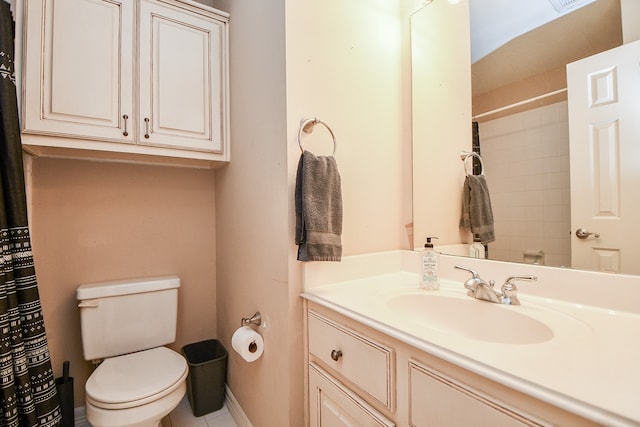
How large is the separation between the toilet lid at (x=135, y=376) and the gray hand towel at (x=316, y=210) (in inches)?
33.8

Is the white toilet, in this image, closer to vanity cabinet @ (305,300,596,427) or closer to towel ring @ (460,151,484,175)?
vanity cabinet @ (305,300,596,427)

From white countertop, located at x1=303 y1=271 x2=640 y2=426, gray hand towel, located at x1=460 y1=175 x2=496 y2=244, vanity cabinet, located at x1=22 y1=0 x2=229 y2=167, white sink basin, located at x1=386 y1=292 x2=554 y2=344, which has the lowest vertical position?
white sink basin, located at x1=386 y1=292 x2=554 y2=344

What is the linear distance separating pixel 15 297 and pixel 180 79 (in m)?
1.18

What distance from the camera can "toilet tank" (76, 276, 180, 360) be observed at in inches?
55.7

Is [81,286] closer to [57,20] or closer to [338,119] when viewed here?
[57,20]

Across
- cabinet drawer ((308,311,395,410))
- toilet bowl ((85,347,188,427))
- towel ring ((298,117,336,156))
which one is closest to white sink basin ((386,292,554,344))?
cabinet drawer ((308,311,395,410))

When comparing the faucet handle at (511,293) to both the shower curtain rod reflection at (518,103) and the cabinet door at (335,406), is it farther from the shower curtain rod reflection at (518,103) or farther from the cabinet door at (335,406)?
the shower curtain rod reflection at (518,103)

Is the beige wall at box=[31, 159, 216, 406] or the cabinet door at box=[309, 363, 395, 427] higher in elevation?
the beige wall at box=[31, 159, 216, 406]

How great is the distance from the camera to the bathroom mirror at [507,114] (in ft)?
2.94

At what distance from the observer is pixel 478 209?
1156 millimetres

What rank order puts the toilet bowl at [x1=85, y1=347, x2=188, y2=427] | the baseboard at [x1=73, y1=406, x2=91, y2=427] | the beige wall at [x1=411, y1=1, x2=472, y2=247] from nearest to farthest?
the toilet bowl at [x1=85, y1=347, x2=188, y2=427]
the beige wall at [x1=411, y1=1, x2=472, y2=247]
the baseboard at [x1=73, y1=406, x2=91, y2=427]

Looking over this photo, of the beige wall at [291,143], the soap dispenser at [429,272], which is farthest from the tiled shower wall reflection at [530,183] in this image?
the beige wall at [291,143]

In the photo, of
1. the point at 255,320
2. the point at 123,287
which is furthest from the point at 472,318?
the point at 123,287

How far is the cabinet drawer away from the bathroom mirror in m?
0.62
